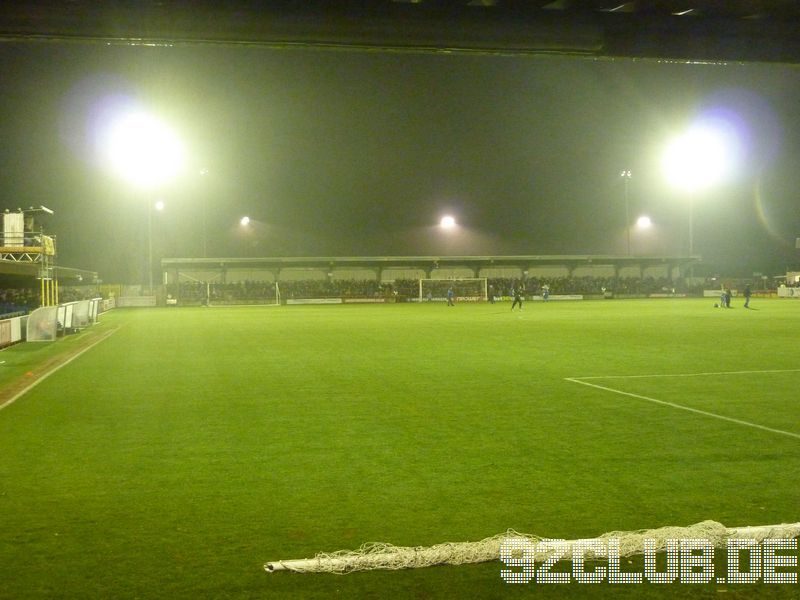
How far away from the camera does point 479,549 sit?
5230mm

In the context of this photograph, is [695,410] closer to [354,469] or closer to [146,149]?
[354,469]

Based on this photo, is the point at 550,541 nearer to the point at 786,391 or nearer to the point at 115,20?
the point at 115,20

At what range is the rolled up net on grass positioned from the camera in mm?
5027

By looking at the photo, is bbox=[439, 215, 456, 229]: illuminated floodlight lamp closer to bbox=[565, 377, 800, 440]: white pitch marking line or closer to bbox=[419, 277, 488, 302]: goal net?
bbox=[419, 277, 488, 302]: goal net

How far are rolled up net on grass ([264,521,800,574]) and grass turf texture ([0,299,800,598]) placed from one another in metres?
0.10

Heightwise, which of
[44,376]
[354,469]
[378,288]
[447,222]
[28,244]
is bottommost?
[44,376]

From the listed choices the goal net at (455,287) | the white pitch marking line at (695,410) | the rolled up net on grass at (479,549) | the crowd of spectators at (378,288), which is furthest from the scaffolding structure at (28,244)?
the goal net at (455,287)

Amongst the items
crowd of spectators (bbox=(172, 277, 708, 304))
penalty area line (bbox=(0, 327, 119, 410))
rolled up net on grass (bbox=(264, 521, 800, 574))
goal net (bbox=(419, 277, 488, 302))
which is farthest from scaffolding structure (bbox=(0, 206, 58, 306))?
goal net (bbox=(419, 277, 488, 302))

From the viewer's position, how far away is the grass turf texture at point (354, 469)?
5.04 meters

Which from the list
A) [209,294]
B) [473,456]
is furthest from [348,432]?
[209,294]

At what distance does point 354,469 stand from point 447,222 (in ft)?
253

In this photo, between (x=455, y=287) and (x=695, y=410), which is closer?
(x=695, y=410)

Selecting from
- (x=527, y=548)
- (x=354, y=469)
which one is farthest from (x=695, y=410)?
(x=527, y=548)

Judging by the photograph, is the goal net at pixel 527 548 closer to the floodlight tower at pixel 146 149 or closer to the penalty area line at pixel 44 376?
the penalty area line at pixel 44 376
